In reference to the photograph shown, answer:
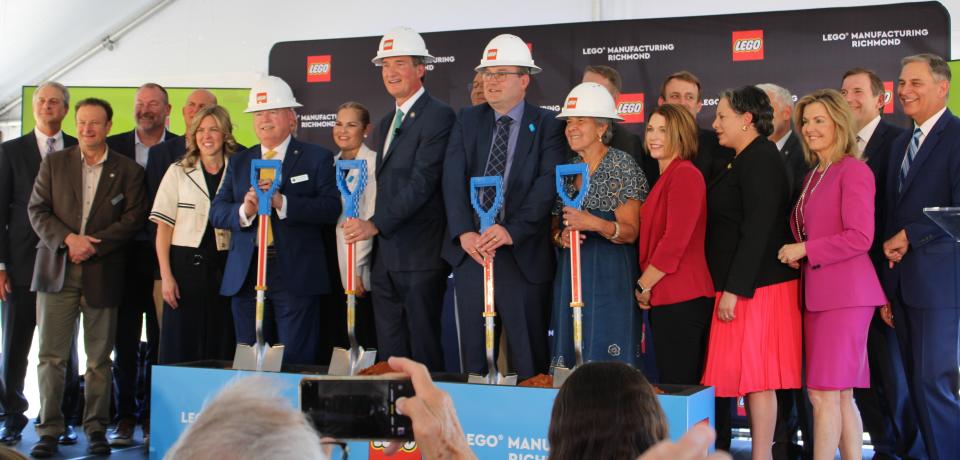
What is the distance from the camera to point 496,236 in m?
4.35

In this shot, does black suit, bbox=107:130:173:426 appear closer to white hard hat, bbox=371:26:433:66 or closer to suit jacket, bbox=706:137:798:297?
white hard hat, bbox=371:26:433:66

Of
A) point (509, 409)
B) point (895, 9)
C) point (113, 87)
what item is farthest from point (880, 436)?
point (113, 87)

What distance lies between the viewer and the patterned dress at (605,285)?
4363 mm

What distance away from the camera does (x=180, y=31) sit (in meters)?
8.13

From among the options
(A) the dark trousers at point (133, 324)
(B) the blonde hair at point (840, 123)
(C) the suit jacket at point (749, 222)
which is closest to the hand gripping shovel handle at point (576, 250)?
(C) the suit jacket at point (749, 222)

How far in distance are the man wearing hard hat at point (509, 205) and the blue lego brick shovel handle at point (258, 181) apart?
83cm

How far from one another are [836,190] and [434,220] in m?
1.81

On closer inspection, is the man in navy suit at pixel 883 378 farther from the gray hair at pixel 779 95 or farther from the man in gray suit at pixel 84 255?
the man in gray suit at pixel 84 255

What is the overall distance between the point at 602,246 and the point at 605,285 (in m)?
0.17

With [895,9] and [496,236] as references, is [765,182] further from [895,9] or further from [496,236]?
[895,9]

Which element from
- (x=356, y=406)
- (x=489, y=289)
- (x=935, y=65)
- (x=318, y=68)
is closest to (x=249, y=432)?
(x=356, y=406)

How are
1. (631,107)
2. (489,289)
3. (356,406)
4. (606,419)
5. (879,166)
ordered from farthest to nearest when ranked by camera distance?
1. (631,107)
2. (879,166)
3. (489,289)
4. (356,406)
5. (606,419)

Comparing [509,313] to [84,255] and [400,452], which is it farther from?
[84,255]

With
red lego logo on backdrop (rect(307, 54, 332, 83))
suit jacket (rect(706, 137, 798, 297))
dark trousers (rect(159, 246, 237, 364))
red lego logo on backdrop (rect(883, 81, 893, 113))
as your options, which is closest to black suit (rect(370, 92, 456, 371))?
dark trousers (rect(159, 246, 237, 364))
